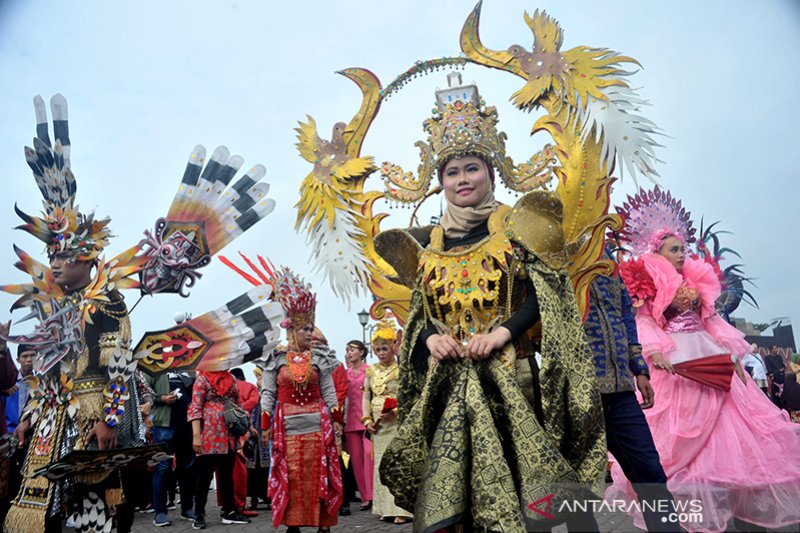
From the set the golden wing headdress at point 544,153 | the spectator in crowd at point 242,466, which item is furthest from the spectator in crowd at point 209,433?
the golden wing headdress at point 544,153

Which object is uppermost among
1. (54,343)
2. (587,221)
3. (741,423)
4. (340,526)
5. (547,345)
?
(587,221)

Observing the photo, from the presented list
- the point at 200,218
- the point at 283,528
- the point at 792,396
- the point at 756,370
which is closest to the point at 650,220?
the point at 200,218

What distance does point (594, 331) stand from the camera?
3871 mm

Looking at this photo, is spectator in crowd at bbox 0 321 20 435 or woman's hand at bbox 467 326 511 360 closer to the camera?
woman's hand at bbox 467 326 511 360

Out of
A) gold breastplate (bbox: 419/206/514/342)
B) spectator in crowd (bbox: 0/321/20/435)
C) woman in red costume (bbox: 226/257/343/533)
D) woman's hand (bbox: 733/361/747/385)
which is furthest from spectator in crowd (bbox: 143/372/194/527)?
woman's hand (bbox: 733/361/747/385)

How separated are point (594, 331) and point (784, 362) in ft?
46.2

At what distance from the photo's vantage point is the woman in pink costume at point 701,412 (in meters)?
4.46

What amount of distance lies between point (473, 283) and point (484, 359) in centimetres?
38

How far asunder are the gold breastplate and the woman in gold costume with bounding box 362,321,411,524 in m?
4.49

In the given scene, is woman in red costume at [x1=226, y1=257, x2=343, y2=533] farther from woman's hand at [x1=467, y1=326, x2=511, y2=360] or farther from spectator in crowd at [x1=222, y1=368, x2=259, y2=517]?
woman's hand at [x1=467, y1=326, x2=511, y2=360]

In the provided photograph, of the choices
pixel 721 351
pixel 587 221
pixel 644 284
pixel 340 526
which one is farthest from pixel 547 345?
pixel 340 526

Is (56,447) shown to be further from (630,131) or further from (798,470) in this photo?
(798,470)

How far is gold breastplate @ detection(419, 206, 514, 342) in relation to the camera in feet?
10.0

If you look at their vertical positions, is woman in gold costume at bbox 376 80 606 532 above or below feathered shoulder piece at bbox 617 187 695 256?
below
